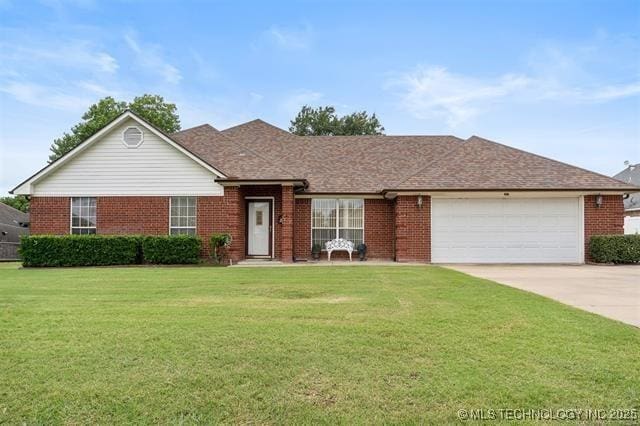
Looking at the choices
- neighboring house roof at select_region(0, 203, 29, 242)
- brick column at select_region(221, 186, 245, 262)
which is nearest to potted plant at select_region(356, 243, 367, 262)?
brick column at select_region(221, 186, 245, 262)

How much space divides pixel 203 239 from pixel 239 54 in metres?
8.05

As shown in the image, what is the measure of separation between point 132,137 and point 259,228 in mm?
5997

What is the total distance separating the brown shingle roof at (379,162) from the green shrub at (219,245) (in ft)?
7.97

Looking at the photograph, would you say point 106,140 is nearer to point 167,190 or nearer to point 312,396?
point 167,190

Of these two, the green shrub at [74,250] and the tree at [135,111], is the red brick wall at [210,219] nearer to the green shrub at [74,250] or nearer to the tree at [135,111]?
the green shrub at [74,250]

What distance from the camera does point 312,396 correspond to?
144 inches

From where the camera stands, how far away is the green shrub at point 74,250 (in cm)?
1541

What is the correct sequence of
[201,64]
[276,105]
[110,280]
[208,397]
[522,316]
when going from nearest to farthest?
[208,397] < [522,316] < [110,280] < [201,64] < [276,105]

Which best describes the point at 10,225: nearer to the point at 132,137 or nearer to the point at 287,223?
the point at 132,137

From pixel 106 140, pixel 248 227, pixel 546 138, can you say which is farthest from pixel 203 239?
pixel 546 138

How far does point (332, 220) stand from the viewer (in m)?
17.9

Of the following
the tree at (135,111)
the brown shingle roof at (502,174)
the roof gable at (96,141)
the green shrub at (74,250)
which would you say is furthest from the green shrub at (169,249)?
the tree at (135,111)

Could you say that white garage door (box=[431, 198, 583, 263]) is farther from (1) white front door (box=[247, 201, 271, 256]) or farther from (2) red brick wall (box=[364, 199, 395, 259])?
(1) white front door (box=[247, 201, 271, 256])

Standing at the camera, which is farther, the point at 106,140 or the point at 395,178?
the point at 395,178
